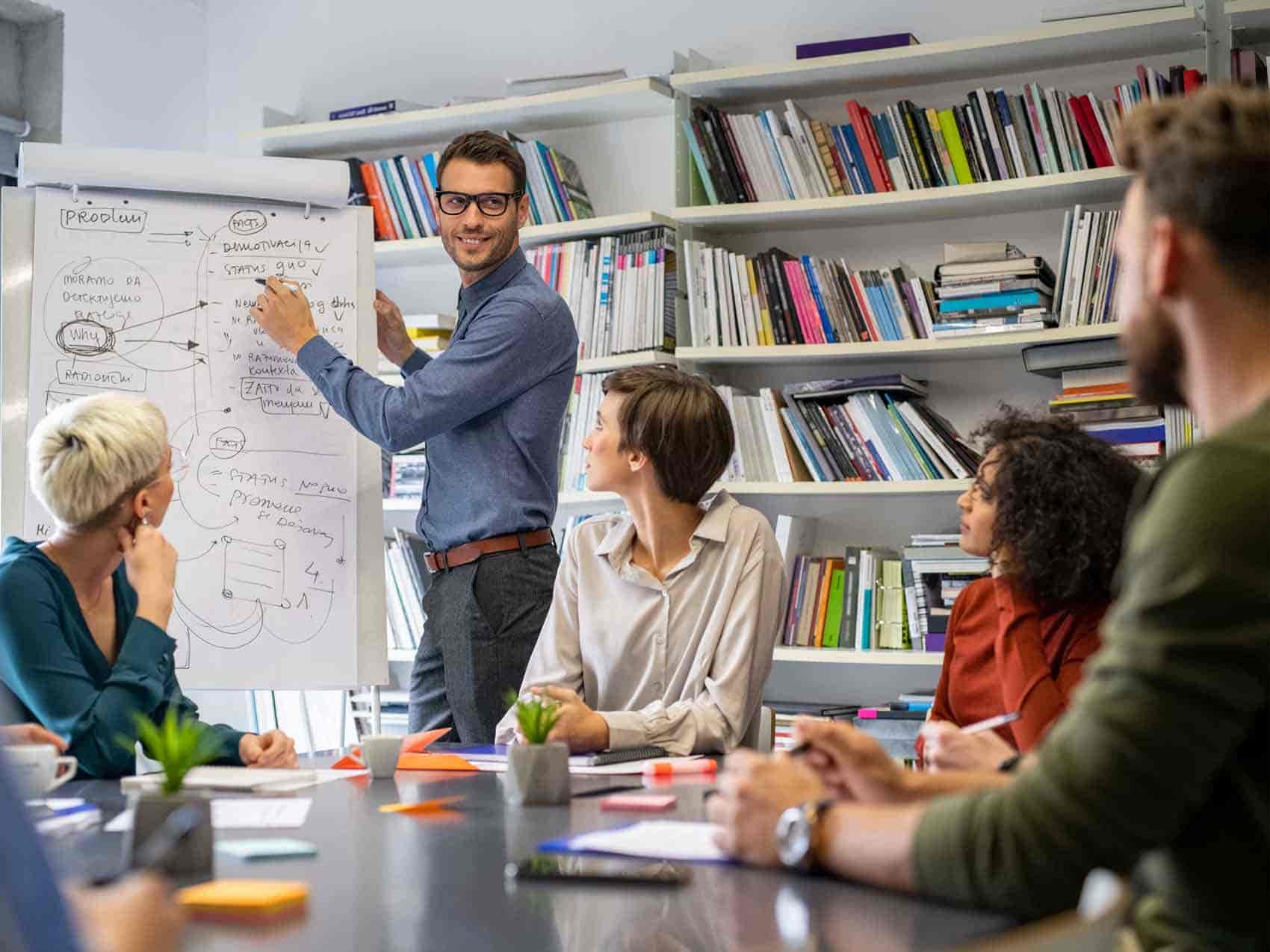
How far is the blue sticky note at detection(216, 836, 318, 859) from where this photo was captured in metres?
1.24

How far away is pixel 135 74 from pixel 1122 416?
121 inches

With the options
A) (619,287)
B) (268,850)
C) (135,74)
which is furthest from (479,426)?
(135,74)

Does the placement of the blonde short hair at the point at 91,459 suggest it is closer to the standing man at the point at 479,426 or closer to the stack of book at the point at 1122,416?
the standing man at the point at 479,426

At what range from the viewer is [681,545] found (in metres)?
2.43

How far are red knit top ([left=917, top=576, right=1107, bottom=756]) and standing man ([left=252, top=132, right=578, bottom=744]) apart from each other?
84 cm

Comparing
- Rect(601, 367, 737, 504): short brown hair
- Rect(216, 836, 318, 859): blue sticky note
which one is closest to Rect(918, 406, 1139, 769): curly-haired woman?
Rect(601, 367, 737, 504): short brown hair

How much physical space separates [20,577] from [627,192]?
245 cm

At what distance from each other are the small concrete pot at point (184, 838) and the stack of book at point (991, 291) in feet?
8.56

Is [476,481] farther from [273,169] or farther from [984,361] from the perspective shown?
[984,361]

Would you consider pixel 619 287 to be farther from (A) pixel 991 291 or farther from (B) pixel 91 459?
(B) pixel 91 459

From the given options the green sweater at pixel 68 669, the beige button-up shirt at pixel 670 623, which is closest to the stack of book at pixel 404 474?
the beige button-up shirt at pixel 670 623

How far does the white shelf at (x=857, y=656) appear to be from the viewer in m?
3.38

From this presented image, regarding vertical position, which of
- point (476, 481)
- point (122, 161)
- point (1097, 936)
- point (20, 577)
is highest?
point (122, 161)

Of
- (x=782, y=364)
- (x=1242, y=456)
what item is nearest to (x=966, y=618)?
(x=1242, y=456)
